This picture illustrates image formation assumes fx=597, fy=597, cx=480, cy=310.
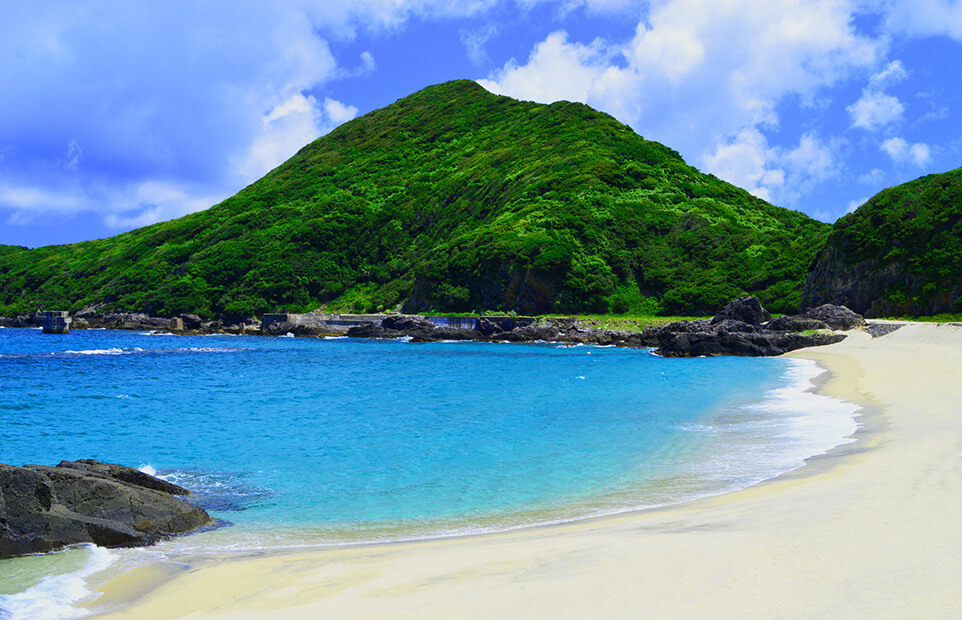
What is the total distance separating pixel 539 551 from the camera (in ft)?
21.0

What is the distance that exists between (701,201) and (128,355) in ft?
277

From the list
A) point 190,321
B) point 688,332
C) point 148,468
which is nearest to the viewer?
point 148,468

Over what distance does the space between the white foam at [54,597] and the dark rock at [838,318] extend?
52.8 m

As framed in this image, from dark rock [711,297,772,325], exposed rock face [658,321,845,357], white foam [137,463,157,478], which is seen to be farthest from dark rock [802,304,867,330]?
white foam [137,463,157,478]

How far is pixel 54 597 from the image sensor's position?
5.86 metres

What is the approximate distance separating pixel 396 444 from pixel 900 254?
183 feet

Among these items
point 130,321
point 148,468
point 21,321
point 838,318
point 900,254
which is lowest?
point 148,468

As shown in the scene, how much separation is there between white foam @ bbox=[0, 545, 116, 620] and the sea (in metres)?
0.03

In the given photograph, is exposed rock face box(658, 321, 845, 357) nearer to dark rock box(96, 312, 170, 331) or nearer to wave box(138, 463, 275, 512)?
wave box(138, 463, 275, 512)

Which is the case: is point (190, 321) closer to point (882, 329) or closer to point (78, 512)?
point (882, 329)

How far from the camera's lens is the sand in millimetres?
4512

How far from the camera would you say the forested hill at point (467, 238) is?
78.5 meters

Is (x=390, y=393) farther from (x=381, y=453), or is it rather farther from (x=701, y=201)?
(x=701, y=201)

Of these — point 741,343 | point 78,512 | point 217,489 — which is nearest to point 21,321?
point 741,343
